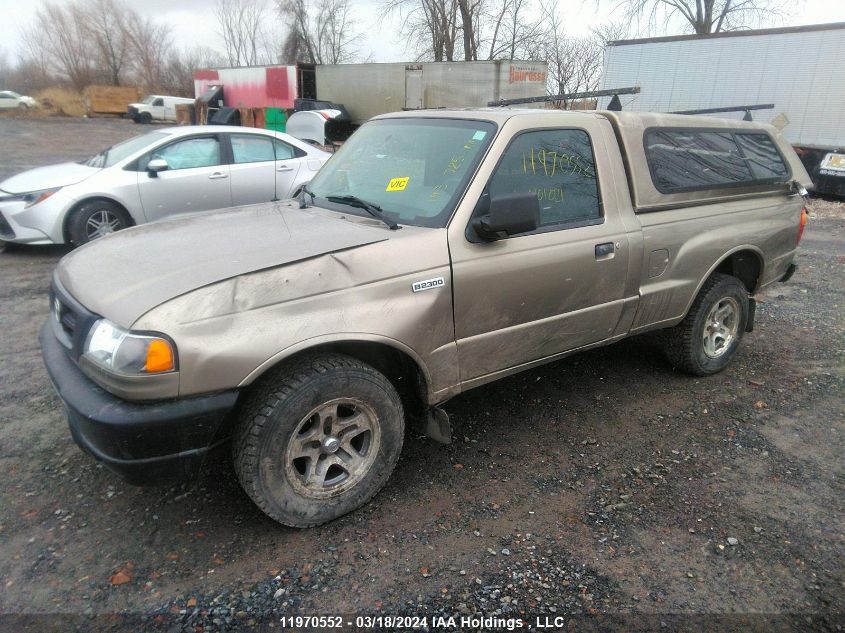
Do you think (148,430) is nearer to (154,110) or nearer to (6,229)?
(6,229)

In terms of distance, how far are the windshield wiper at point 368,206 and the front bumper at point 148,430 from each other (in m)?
1.14

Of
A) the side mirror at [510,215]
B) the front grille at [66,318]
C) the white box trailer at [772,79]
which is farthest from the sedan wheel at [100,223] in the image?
the white box trailer at [772,79]

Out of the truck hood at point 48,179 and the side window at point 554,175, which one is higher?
the side window at point 554,175

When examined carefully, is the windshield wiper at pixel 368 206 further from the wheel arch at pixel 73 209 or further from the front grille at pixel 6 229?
the front grille at pixel 6 229

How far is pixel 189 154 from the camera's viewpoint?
7.39 metres

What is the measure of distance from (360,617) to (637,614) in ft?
3.56

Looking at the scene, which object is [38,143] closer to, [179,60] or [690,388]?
[690,388]

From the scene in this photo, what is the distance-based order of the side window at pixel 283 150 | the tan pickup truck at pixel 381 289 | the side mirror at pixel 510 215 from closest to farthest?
the tan pickup truck at pixel 381 289
the side mirror at pixel 510 215
the side window at pixel 283 150

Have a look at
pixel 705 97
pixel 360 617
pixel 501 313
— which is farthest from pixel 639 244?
pixel 705 97

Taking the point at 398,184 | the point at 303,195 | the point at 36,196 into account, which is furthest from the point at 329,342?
the point at 36,196

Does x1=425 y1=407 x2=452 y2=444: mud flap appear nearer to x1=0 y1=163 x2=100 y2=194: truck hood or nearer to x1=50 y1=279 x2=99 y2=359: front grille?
x1=50 y1=279 x2=99 y2=359: front grille

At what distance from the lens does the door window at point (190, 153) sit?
7.27m

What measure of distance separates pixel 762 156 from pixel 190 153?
250 inches

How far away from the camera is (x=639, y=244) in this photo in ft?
11.6
